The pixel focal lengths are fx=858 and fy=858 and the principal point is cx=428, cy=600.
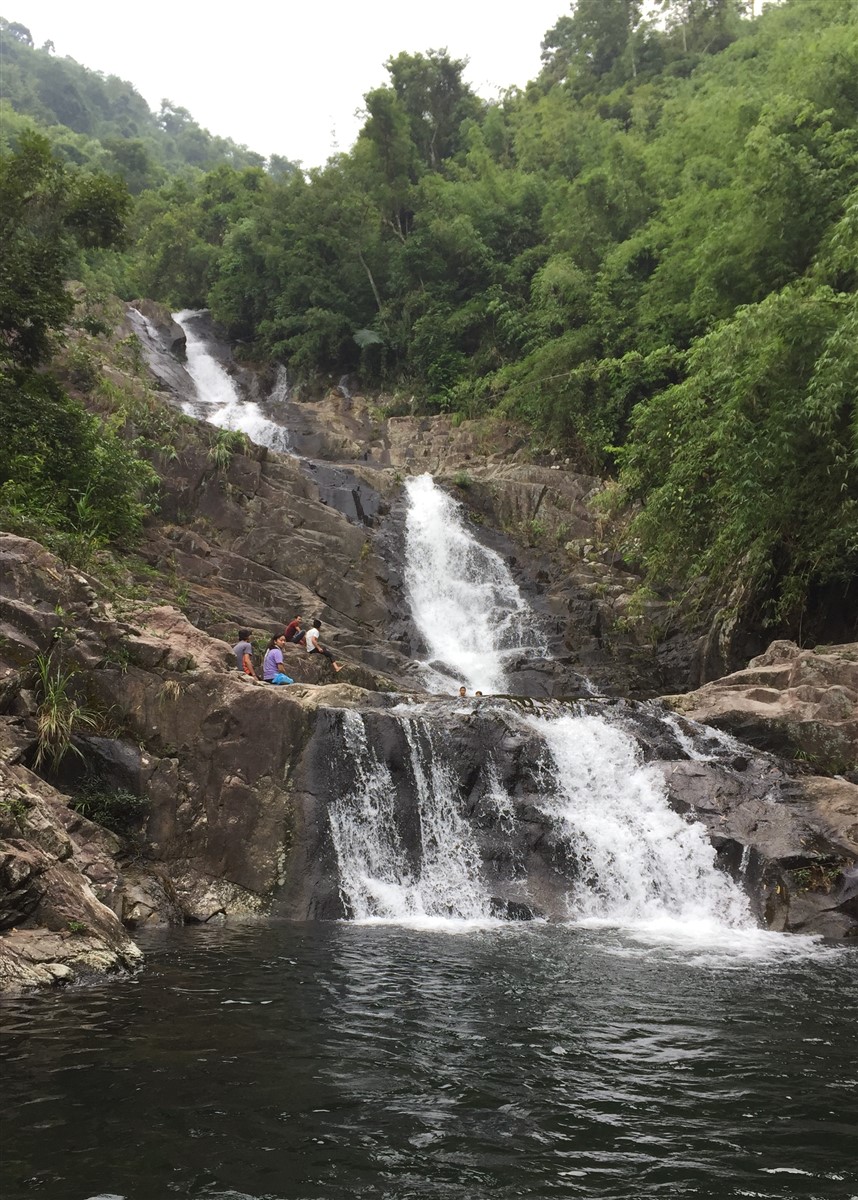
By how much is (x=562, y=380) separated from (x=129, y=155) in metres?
41.7

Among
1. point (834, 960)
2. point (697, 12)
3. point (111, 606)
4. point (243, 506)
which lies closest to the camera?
point (834, 960)

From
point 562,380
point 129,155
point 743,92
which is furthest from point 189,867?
point 129,155

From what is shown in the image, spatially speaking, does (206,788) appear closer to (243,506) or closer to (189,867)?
(189,867)

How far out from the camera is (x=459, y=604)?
947 inches

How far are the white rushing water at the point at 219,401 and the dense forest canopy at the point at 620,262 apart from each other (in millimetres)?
2149

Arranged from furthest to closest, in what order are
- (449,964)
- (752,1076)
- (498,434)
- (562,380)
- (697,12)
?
(697,12) → (498,434) → (562,380) → (449,964) → (752,1076)

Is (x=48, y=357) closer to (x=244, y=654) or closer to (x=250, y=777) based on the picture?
(x=244, y=654)

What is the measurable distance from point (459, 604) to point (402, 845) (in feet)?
38.7

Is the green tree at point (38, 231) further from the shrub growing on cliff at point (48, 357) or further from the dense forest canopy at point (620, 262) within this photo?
the dense forest canopy at point (620, 262)

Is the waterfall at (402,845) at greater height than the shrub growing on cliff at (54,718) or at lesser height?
lesser

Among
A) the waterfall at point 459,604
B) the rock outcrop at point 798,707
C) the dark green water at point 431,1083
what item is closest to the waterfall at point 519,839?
the rock outcrop at point 798,707

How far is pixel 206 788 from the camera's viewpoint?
12.7 meters

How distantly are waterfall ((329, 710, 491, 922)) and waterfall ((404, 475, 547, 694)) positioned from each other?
639 centimetres

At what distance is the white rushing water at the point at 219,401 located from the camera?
2992 centimetres
